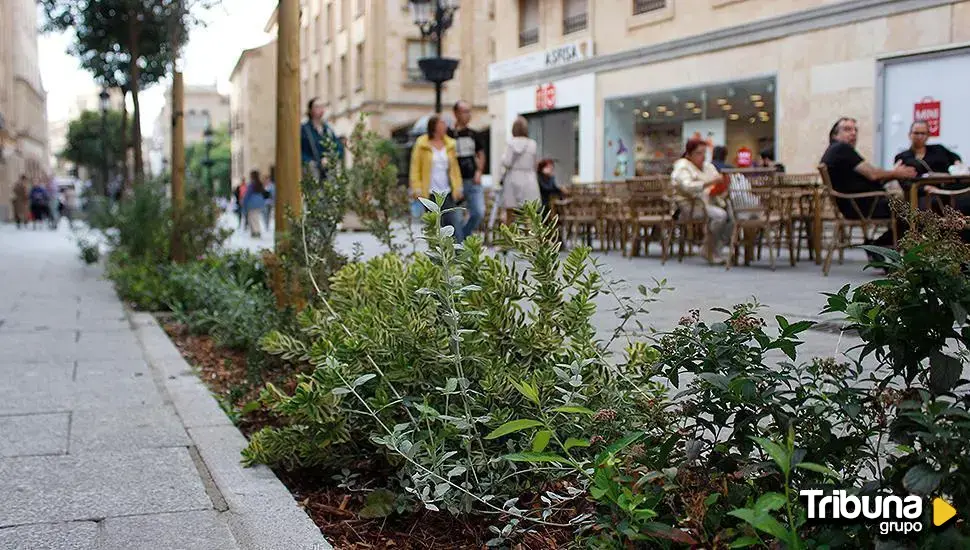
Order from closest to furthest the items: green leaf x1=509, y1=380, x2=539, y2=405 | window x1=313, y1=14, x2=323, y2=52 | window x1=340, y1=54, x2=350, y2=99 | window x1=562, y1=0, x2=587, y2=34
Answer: green leaf x1=509, y1=380, x2=539, y2=405, window x1=562, y1=0, x2=587, y2=34, window x1=340, y1=54, x2=350, y2=99, window x1=313, y1=14, x2=323, y2=52

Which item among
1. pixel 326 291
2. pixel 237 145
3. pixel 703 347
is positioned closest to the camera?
pixel 703 347

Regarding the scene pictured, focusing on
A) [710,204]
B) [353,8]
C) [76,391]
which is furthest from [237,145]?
[76,391]

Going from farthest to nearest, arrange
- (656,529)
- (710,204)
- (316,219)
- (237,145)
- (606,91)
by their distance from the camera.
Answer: (237,145) < (606,91) < (710,204) < (316,219) < (656,529)

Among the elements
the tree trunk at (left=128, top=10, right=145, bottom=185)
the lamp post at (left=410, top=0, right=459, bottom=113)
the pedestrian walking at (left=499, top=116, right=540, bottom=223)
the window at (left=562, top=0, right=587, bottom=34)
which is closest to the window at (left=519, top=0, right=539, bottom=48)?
the window at (left=562, top=0, right=587, bottom=34)

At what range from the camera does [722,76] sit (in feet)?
68.1

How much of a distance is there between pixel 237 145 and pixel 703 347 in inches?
3182

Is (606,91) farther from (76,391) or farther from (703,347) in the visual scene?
(703,347)

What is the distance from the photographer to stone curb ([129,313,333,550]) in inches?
113

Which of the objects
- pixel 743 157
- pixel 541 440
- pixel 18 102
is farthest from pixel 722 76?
pixel 18 102

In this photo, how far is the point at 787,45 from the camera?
745 inches

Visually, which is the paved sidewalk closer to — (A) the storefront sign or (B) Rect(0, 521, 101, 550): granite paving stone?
(B) Rect(0, 521, 101, 550): granite paving stone

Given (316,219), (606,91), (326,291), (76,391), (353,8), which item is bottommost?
(76,391)

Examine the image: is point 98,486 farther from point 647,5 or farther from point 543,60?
point 543,60

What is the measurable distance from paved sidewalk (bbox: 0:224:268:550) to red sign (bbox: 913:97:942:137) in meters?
12.8
